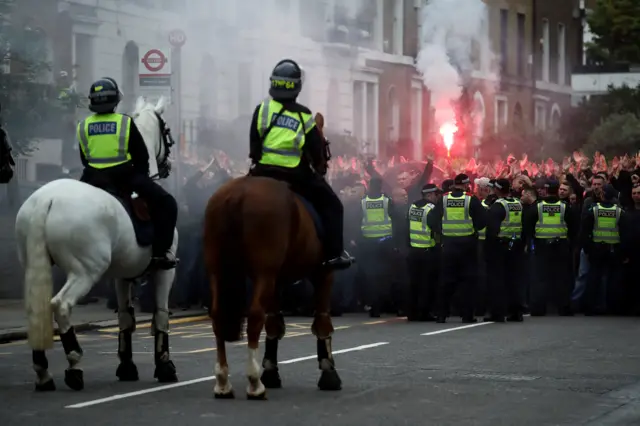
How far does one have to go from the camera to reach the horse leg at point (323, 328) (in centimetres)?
1238

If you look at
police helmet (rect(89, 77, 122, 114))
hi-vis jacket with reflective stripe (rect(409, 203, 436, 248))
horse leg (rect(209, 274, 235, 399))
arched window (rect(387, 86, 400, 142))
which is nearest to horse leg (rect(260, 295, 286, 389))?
horse leg (rect(209, 274, 235, 399))

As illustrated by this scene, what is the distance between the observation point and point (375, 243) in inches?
898

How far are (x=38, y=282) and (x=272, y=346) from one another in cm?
191

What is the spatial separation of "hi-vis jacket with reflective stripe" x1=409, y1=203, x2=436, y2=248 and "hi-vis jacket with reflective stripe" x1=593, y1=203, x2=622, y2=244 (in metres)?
2.80

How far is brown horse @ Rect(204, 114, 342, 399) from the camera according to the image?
11703 mm

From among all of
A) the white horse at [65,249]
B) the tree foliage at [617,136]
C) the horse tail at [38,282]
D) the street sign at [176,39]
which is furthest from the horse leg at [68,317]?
the tree foliage at [617,136]

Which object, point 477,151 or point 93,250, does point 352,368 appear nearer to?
point 93,250

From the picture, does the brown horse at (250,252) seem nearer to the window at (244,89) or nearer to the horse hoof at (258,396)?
the horse hoof at (258,396)

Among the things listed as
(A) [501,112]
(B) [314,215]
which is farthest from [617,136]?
(B) [314,215]

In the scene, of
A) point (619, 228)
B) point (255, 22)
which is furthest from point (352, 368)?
point (255, 22)

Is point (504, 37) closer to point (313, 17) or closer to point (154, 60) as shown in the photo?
point (313, 17)

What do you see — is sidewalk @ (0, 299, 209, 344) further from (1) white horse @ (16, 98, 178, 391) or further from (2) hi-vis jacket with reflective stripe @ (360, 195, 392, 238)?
(1) white horse @ (16, 98, 178, 391)

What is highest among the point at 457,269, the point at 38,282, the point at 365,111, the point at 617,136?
the point at 365,111

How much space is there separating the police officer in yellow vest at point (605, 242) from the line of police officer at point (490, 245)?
14mm
